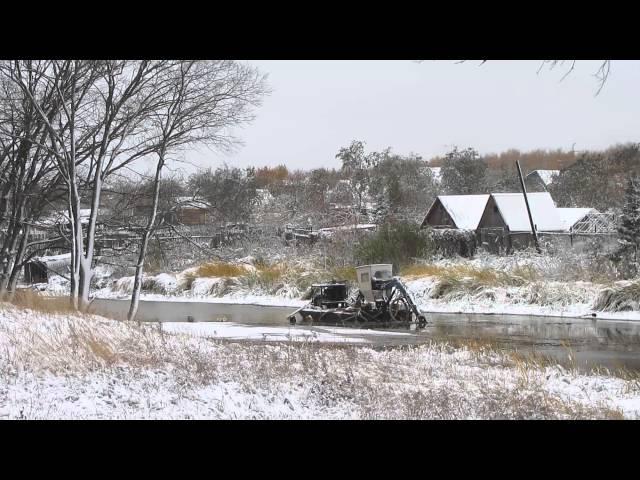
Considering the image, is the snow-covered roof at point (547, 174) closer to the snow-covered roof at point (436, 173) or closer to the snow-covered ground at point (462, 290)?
the snow-covered roof at point (436, 173)

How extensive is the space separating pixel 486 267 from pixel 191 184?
11957 millimetres

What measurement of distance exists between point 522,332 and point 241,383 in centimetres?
1166

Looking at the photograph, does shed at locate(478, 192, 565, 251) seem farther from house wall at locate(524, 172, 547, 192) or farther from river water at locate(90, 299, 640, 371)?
river water at locate(90, 299, 640, 371)

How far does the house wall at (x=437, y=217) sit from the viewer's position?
36656 millimetres

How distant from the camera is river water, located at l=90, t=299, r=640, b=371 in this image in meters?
13.8

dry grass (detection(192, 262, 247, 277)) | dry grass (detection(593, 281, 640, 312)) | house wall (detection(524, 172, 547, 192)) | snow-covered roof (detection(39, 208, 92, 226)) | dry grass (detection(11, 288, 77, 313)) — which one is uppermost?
house wall (detection(524, 172, 547, 192))

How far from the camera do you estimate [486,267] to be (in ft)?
87.5

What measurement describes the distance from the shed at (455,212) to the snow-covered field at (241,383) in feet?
81.0

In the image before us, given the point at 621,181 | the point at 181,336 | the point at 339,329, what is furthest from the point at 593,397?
the point at 621,181

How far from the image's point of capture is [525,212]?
33875 millimetres

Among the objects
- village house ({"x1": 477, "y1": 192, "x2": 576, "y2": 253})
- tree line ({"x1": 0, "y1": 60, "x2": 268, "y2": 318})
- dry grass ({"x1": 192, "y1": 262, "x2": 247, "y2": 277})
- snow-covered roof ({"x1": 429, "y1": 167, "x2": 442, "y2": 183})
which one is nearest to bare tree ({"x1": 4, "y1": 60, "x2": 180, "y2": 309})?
tree line ({"x1": 0, "y1": 60, "x2": 268, "y2": 318})

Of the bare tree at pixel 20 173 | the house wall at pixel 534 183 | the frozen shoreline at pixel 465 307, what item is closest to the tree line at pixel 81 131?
the bare tree at pixel 20 173

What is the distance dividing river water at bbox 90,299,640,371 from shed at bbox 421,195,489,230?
39.5ft
